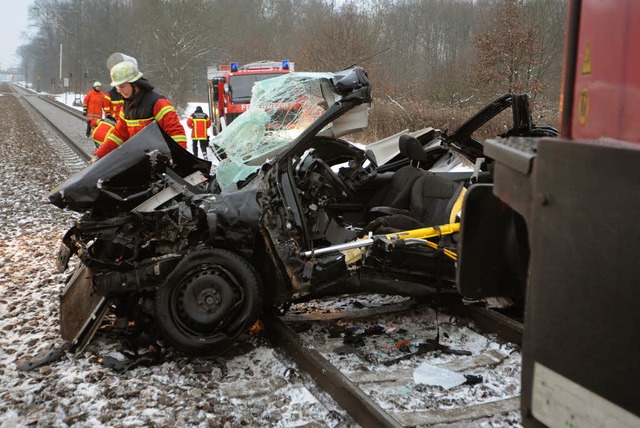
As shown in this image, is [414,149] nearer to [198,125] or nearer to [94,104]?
[198,125]

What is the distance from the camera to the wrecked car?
4.47 metres

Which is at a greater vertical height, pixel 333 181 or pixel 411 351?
pixel 333 181

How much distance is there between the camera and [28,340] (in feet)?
15.8

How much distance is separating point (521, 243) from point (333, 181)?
289cm

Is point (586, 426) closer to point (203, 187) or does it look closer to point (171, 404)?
point (171, 404)

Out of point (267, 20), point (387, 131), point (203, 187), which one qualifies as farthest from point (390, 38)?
point (203, 187)

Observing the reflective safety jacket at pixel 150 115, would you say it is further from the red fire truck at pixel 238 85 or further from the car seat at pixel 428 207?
the red fire truck at pixel 238 85

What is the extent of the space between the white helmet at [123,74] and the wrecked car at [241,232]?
1.34m

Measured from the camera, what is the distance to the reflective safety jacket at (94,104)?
17609 mm

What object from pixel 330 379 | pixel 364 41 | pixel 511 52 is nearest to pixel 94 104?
pixel 364 41

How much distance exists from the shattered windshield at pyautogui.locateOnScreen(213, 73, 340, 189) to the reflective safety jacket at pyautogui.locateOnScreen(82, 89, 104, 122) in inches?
523

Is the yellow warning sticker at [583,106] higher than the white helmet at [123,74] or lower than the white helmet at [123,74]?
lower

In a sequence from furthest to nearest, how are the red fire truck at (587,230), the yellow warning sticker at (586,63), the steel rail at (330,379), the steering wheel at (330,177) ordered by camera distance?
the steering wheel at (330,177) → the steel rail at (330,379) → the yellow warning sticker at (586,63) → the red fire truck at (587,230)

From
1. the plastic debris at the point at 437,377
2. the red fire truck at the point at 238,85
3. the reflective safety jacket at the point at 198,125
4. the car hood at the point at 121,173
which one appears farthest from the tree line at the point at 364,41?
the reflective safety jacket at the point at 198,125
